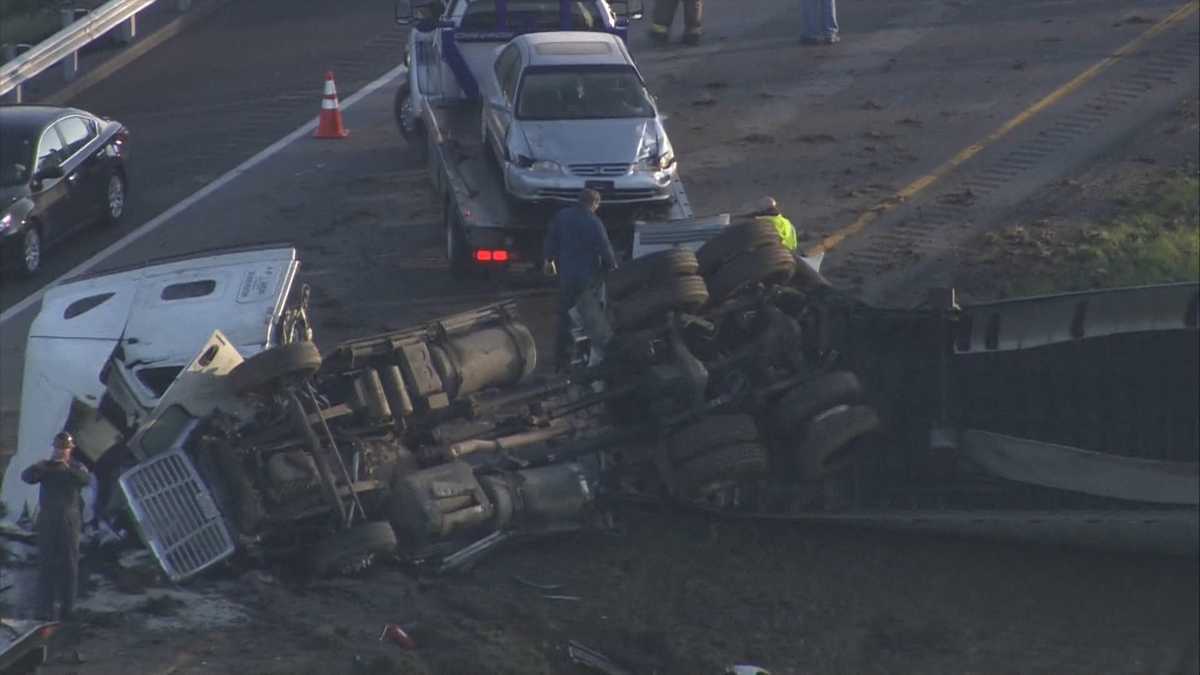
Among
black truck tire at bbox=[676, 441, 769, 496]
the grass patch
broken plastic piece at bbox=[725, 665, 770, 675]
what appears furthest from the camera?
the grass patch

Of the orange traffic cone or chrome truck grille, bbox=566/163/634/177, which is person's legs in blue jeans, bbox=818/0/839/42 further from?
chrome truck grille, bbox=566/163/634/177

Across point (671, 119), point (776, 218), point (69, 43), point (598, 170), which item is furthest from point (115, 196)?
point (776, 218)

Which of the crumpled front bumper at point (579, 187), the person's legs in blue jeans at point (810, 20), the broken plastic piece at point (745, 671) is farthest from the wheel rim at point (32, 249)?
the person's legs in blue jeans at point (810, 20)

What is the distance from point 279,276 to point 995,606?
523 cm

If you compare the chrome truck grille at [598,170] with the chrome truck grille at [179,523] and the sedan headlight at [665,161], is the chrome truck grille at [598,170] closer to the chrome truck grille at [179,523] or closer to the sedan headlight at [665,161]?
the sedan headlight at [665,161]

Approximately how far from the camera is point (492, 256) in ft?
51.7

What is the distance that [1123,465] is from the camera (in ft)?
34.9

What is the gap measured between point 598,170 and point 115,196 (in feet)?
17.9

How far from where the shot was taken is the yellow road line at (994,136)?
1730cm

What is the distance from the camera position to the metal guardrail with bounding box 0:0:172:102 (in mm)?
→ 21438

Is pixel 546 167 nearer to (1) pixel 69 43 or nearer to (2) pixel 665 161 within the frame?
(2) pixel 665 161

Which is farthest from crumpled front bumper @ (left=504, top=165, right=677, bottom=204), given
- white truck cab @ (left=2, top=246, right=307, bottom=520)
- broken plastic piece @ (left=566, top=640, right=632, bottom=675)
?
broken plastic piece @ (left=566, top=640, right=632, bottom=675)

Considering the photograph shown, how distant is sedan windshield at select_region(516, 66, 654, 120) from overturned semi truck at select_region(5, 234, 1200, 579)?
4.38 m

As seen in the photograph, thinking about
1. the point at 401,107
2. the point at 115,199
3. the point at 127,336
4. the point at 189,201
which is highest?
the point at 127,336
